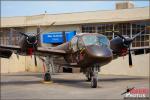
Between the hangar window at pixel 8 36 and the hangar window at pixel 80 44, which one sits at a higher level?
the hangar window at pixel 8 36

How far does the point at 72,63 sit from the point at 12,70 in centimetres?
1999

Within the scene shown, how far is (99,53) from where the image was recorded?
18.8 metres

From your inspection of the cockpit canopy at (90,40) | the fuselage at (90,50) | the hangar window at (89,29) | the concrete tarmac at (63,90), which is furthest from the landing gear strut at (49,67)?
the hangar window at (89,29)

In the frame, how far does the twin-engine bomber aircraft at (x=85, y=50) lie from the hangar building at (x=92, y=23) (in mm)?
9780

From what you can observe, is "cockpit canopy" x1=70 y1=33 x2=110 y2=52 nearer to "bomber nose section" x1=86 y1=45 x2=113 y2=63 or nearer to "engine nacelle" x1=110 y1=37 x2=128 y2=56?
"bomber nose section" x1=86 y1=45 x2=113 y2=63

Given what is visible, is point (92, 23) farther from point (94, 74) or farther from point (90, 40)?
point (94, 74)

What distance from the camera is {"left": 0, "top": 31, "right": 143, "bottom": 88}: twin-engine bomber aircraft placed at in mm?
19112

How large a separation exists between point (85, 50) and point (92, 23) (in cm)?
2005

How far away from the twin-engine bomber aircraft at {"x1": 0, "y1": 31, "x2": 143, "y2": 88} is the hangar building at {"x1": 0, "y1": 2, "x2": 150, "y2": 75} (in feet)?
32.1

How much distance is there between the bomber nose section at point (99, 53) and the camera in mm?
18705

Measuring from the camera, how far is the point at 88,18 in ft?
130

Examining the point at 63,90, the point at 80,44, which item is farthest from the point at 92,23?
the point at 63,90

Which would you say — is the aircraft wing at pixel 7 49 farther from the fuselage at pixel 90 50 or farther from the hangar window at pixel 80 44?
the hangar window at pixel 80 44

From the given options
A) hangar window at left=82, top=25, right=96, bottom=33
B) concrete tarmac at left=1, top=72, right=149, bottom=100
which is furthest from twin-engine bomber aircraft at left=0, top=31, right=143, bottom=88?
hangar window at left=82, top=25, right=96, bottom=33
